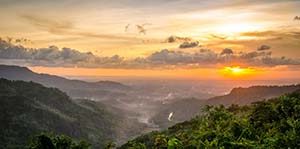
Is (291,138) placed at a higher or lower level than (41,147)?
higher

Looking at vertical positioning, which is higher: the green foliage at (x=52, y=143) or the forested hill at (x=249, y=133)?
the forested hill at (x=249, y=133)

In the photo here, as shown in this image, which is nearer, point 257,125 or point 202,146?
point 202,146

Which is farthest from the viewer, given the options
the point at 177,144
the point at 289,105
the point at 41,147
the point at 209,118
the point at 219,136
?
the point at 209,118

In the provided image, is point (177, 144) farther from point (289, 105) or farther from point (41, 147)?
point (289, 105)

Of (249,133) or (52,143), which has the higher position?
(249,133)

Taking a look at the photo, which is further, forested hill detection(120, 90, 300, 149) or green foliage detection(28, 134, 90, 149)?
green foliage detection(28, 134, 90, 149)

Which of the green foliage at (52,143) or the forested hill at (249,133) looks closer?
the forested hill at (249,133)

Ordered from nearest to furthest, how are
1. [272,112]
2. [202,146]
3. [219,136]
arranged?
1. [202,146]
2. [219,136]
3. [272,112]

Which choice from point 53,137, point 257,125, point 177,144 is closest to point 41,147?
point 53,137

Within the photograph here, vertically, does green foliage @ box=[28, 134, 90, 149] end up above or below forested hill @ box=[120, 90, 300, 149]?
below

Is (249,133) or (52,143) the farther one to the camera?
(52,143)
